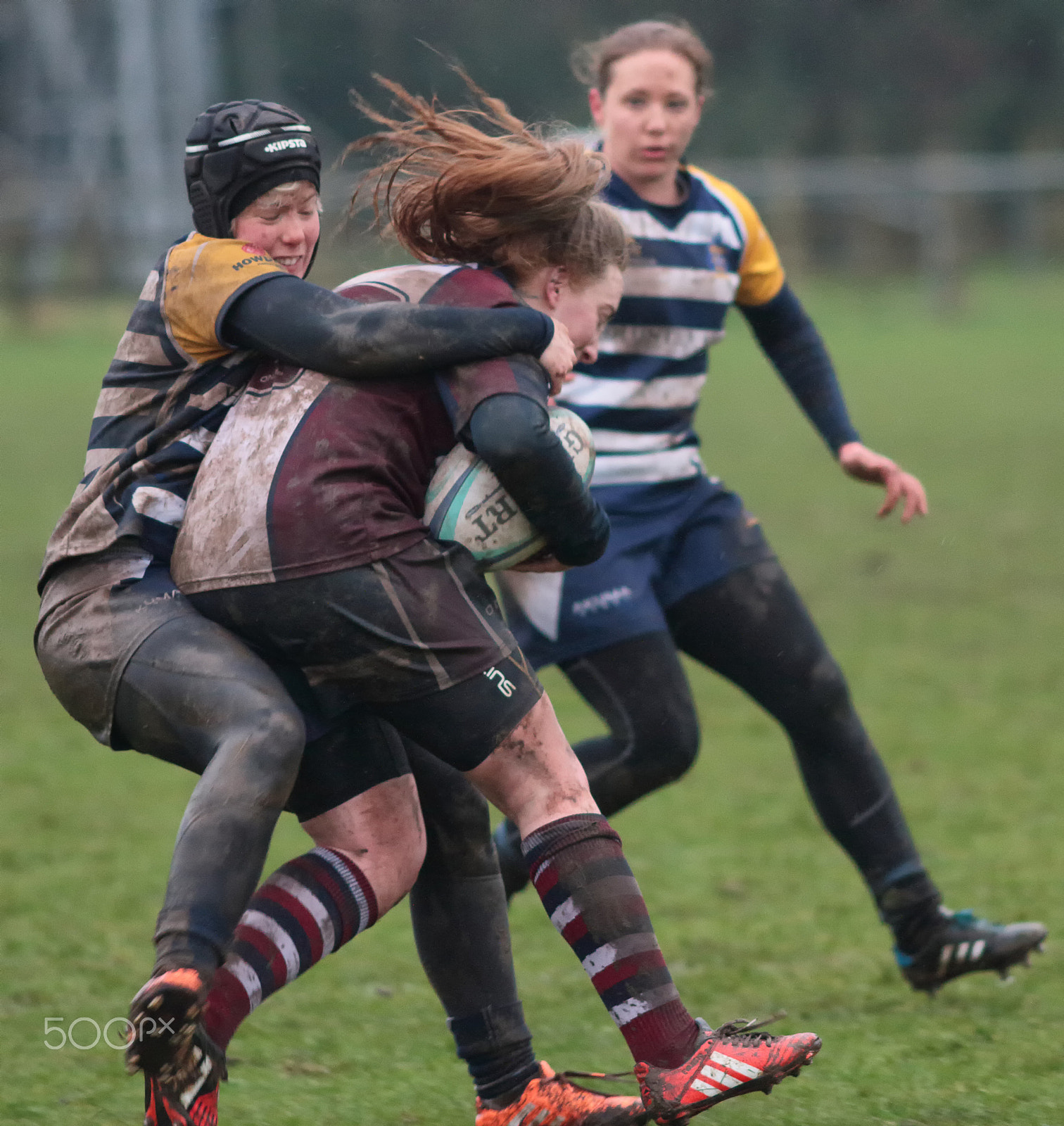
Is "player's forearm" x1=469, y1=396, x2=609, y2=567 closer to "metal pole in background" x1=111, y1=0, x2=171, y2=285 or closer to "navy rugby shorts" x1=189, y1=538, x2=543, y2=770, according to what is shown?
"navy rugby shorts" x1=189, y1=538, x2=543, y2=770

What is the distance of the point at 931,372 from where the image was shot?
64.1 feet

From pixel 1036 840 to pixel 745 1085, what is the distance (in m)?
2.85

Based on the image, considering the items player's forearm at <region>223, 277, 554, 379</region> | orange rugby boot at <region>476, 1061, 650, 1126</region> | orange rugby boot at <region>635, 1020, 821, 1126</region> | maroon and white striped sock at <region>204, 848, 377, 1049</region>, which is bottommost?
orange rugby boot at <region>476, 1061, 650, 1126</region>

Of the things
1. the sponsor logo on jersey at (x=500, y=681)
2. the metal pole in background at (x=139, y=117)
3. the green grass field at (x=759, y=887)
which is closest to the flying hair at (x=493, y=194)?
the sponsor logo on jersey at (x=500, y=681)

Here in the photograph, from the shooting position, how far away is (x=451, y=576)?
2953mm

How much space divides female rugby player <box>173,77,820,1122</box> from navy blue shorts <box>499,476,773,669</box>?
1076 millimetres

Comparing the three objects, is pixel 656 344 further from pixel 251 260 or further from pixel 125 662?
pixel 125 662

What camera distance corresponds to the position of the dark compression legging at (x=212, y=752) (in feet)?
8.89

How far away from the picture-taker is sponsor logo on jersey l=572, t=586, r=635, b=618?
4148 mm

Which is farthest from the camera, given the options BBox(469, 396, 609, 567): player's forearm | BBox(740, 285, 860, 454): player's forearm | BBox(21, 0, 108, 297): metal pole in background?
BBox(21, 0, 108, 297): metal pole in background

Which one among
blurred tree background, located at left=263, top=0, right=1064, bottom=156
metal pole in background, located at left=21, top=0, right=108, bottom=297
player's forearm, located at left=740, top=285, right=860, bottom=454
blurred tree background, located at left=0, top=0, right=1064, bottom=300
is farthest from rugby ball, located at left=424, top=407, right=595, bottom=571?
blurred tree background, located at left=263, top=0, right=1064, bottom=156

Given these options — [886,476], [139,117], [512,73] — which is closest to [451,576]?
[886,476]

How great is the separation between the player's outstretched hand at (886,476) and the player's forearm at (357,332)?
173cm

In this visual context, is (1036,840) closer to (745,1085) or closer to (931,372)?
(745,1085)
